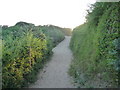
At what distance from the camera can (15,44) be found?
21.5 feet

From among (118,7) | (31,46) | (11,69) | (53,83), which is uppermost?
(118,7)

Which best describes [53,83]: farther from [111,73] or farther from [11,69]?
[111,73]

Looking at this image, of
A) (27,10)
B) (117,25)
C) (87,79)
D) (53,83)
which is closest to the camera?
(117,25)

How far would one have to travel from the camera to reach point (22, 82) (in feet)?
20.4

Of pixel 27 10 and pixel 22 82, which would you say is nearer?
pixel 22 82

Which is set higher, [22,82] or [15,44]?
[15,44]

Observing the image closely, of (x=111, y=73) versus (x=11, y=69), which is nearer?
(x=111, y=73)

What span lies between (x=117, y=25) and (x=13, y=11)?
24.6ft

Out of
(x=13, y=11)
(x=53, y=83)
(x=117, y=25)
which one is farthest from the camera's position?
(x=13, y=11)

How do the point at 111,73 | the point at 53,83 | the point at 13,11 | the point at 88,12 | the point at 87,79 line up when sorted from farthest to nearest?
the point at 13,11, the point at 88,12, the point at 53,83, the point at 87,79, the point at 111,73

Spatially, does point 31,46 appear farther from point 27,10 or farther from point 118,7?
point 27,10

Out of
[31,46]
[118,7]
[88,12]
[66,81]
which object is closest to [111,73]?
[118,7]

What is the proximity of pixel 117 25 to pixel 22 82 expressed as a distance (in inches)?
136

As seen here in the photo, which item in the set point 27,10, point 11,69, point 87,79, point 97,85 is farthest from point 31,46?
point 27,10
